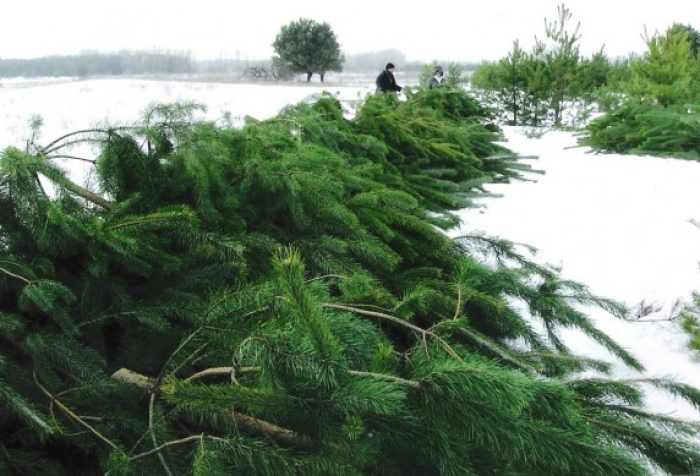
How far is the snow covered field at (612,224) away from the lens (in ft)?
9.03

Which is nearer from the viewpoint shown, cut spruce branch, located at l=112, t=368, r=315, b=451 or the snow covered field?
cut spruce branch, located at l=112, t=368, r=315, b=451

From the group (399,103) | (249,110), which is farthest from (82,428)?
(249,110)

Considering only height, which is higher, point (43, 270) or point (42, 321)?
point (43, 270)

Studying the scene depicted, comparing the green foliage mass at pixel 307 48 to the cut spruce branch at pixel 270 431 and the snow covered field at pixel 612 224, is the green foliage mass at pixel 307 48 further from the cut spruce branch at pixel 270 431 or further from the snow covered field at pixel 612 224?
the cut spruce branch at pixel 270 431

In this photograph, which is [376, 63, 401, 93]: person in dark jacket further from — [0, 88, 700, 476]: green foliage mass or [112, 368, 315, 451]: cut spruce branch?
[112, 368, 315, 451]: cut spruce branch

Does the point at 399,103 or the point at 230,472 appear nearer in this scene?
the point at 230,472

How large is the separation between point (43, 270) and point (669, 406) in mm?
2557

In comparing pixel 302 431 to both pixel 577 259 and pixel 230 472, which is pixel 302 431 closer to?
pixel 230 472

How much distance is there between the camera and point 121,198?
1.80m

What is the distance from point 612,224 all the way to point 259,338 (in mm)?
4402

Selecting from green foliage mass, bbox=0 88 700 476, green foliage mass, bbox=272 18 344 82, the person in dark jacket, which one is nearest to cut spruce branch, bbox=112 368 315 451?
green foliage mass, bbox=0 88 700 476

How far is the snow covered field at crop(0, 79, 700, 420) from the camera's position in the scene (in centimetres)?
275

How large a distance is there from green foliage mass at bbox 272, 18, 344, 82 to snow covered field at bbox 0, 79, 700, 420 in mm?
31476

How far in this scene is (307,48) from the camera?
37500mm
